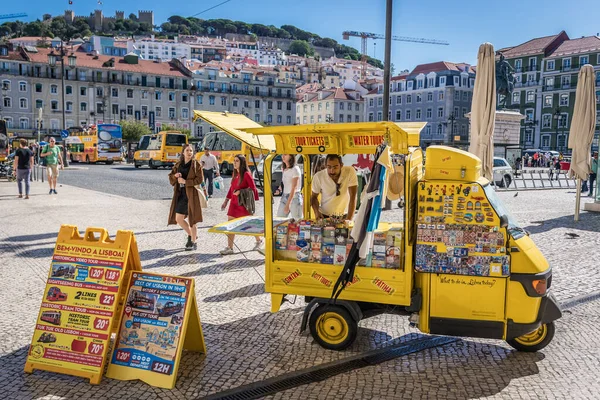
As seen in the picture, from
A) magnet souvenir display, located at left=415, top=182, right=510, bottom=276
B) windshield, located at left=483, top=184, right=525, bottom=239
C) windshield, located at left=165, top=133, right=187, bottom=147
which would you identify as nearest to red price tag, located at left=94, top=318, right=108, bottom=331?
magnet souvenir display, located at left=415, top=182, right=510, bottom=276

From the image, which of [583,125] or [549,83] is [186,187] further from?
[549,83]

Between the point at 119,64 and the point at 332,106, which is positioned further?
the point at 332,106

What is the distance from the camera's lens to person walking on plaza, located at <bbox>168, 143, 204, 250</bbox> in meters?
9.28

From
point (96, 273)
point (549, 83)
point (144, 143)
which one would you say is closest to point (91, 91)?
point (144, 143)

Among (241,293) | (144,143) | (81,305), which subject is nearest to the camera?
(81,305)

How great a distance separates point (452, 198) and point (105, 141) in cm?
4727

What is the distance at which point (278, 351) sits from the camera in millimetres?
5312

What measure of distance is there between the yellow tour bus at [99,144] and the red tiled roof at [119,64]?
39812mm

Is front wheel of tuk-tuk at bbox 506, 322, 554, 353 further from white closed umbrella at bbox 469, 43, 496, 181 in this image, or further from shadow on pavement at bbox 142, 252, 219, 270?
white closed umbrella at bbox 469, 43, 496, 181

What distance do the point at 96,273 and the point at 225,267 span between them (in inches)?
155

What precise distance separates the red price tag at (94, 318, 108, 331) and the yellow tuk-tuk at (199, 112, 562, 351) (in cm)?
175

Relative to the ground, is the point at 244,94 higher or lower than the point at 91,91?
higher

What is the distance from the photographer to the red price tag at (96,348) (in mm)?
4570

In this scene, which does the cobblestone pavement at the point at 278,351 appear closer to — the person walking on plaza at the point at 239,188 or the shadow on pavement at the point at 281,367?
the shadow on pavement at the point at 281,367
